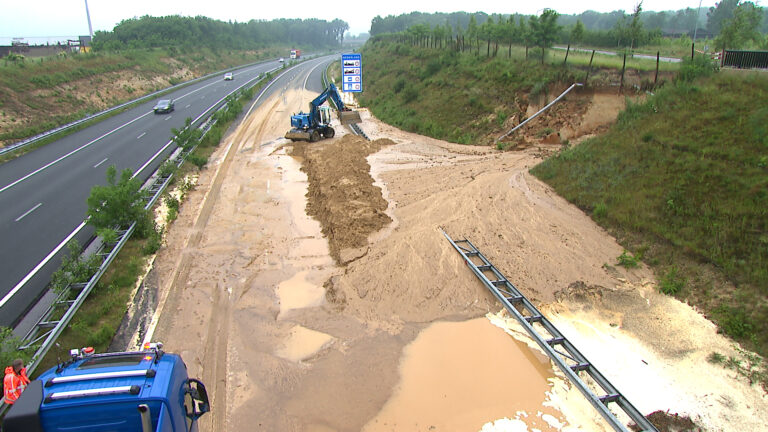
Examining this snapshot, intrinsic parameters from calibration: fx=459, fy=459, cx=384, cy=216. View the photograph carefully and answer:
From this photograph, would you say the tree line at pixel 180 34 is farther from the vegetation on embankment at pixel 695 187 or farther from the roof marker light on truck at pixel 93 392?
the roof marker light on truck at pixel 93 392

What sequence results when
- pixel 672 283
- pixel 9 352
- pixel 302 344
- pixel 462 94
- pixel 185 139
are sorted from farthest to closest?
1. pixel 462 94
2. pixel 185 139
3. pixel 672 283
4. pixel 302 344
5. pixel 9 352

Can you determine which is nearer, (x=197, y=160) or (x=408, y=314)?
(x=408, y=314)

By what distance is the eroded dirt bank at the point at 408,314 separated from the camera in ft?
28.8

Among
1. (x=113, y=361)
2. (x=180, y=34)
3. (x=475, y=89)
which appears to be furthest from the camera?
(x=180, y=34)

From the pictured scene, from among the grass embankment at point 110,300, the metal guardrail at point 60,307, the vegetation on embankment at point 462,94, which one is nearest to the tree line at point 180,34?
the vegetation on embankment at point 462,94

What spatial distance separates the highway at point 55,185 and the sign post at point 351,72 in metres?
12.7

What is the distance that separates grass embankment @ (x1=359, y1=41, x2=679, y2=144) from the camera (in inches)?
1042

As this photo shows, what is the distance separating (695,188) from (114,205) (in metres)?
17.9

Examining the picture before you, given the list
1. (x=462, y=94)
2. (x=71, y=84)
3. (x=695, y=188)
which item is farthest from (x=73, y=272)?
(x=71, y=84)

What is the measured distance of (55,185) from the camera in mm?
20219

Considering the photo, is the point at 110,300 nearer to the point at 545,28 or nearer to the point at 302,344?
the point at 302,344

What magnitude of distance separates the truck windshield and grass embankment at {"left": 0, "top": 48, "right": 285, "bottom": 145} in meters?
28.4

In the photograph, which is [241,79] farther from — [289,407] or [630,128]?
[289,407]

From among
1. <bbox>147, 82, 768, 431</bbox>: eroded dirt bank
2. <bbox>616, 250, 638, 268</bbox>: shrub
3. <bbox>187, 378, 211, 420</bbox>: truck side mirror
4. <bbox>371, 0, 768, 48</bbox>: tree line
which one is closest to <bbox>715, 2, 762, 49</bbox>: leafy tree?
<bbox>371, 0, 768, 48</bbox>: tree line
